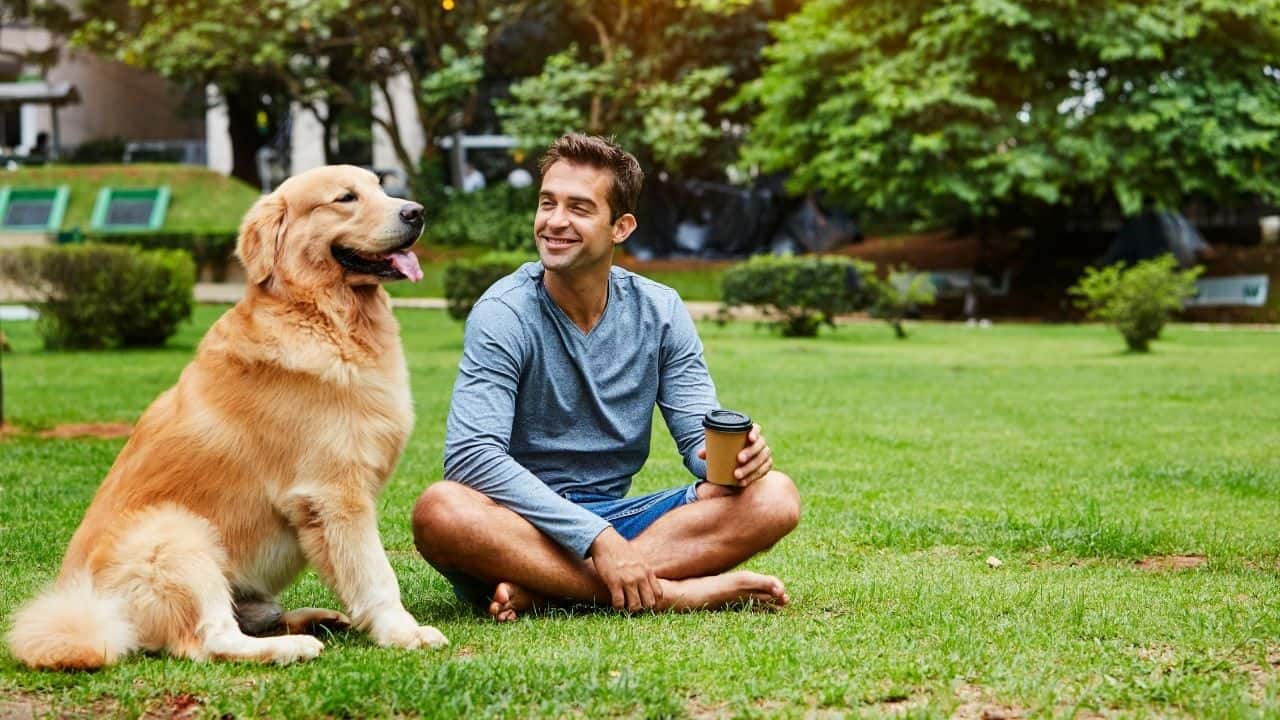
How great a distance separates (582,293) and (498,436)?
23.6 inches

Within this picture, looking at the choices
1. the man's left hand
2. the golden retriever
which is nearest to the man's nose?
the golden retriever

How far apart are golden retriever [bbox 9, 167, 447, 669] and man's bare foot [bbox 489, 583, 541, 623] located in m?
0.44

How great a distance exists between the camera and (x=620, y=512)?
4992mm

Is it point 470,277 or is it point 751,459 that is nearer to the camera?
point 751,459

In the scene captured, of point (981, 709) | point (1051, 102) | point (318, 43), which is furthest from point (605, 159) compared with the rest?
point (318, 43)

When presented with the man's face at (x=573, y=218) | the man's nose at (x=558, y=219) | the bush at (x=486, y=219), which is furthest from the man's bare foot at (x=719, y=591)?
the bush at (x=486, y=219)

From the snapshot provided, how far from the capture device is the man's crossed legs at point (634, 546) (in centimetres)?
460

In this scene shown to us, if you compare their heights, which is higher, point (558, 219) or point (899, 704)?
point (558, 219)

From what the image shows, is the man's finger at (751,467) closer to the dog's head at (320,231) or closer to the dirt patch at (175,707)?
the dog's head at (320,231)

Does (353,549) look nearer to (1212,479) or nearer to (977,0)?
(1212,479)

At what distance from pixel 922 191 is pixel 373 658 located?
26672mm

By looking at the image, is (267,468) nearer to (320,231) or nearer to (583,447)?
(320,231)

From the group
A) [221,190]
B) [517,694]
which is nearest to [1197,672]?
[517,694]

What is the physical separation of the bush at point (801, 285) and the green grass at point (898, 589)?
26.9 feet
